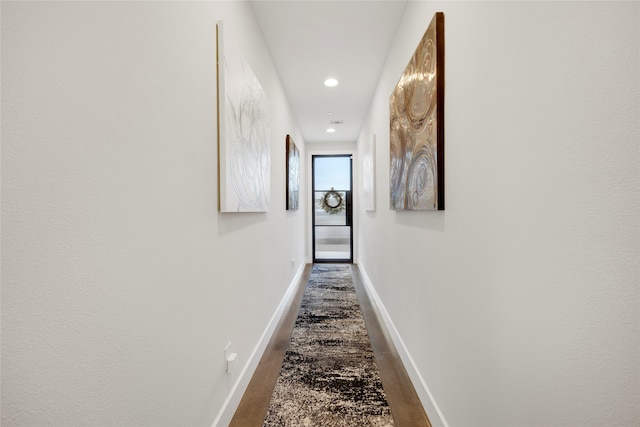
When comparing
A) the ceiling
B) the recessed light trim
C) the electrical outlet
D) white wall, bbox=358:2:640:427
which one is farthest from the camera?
the recessed light trim

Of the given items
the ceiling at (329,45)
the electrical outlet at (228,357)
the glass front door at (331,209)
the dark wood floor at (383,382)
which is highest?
the ceiling at (329,45)

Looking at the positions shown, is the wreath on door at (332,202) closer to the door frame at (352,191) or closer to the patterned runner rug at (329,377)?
the door frame at (352,191)

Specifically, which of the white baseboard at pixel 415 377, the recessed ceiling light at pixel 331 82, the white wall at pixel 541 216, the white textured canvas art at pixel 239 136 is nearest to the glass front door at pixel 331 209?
the recessed ceiling light at pixel 331 82

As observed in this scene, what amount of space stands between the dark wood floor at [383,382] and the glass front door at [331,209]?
333cm

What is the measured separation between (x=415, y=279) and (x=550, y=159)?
4.30 feet

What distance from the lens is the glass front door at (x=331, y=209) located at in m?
6.37

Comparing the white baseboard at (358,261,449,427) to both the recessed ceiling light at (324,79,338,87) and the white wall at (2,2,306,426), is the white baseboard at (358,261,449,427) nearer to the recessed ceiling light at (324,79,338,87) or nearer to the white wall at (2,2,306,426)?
the white wall at (2,2,306,426)

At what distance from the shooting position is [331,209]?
20.9 feet

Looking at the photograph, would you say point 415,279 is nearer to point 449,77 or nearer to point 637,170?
point 449,77

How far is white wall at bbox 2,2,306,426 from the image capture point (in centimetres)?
59

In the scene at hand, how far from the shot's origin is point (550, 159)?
74 centimetres

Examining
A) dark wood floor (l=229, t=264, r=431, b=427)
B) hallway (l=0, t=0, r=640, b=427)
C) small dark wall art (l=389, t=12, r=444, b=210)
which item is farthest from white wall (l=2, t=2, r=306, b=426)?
small dark wall art (l=389, t=12, r=444, b=210)

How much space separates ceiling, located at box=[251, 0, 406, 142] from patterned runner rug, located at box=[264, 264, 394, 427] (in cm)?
248

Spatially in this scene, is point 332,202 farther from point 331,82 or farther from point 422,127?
point 422,127
